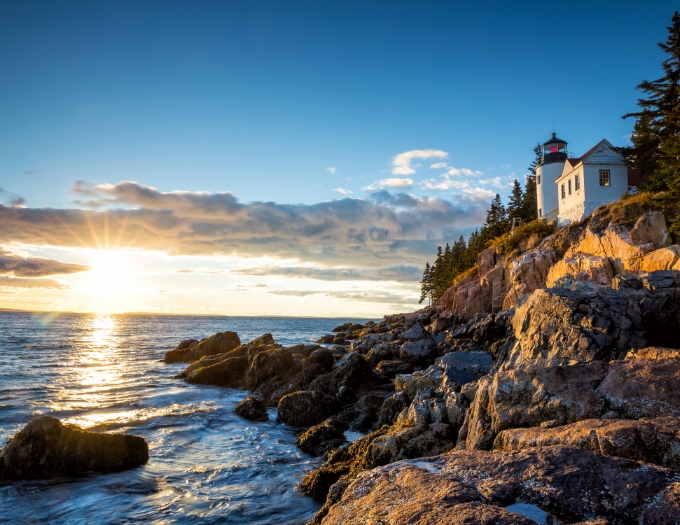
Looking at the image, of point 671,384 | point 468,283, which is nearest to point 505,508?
point 671,384

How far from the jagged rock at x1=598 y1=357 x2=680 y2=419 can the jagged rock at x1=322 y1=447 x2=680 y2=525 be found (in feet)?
7.30

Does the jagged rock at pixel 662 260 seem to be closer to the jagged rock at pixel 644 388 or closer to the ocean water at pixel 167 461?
the jagged rock at pixel 644 388

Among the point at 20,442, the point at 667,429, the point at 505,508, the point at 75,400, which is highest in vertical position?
the point at 667,429

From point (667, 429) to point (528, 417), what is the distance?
2.03 metres

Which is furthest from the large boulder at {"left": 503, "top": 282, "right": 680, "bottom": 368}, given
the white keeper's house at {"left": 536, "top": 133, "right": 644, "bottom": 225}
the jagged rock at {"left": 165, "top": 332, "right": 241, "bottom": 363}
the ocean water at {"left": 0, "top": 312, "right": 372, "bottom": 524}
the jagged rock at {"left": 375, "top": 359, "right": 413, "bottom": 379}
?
the white keeper's house at {"left": 536, "top": 133, "right": 644, "bottom": 225}

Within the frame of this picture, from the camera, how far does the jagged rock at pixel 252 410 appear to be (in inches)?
645

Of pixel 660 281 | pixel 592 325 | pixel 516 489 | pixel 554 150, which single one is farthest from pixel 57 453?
pixel 554 150

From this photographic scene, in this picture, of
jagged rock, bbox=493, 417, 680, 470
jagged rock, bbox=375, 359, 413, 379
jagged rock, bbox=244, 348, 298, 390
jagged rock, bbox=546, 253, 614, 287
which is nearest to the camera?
jagged rock, bbox=493, 417, 680, 470

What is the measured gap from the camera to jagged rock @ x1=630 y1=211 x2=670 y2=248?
78.8 ft

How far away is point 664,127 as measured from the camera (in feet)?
92.0

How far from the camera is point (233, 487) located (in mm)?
10438

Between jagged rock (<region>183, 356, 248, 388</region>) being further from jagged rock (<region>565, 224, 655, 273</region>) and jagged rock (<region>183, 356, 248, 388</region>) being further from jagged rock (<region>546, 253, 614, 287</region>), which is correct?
jagged rock (<region>565, 224, 655, 273</region>)

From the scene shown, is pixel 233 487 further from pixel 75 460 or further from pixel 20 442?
pixel 20 442

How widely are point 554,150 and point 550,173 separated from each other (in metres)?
2.88
